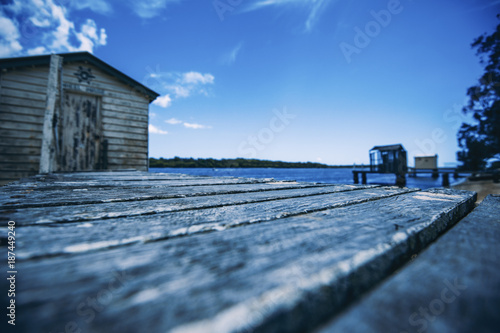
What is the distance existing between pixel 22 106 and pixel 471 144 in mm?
41280

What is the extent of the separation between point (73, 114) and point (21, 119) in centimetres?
115

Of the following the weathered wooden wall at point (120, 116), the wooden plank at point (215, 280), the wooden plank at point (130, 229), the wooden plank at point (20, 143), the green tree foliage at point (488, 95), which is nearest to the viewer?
the wooden plank at point (215, 280)

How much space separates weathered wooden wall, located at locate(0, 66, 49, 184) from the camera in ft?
18.9

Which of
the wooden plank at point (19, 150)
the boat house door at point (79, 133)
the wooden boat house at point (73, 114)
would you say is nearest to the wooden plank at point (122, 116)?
the wooden boat house at point (73, 114)

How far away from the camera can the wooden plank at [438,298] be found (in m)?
0.31

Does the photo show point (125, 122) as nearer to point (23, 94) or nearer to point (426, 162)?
point (23, 94)

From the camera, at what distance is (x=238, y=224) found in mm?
747

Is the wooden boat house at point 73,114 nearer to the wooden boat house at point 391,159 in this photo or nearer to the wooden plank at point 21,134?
the wooden plank at point 21,134

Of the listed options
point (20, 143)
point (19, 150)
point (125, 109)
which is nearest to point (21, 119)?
point (20, 143)

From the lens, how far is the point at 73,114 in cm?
674

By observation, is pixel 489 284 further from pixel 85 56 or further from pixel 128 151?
pixel 85 56

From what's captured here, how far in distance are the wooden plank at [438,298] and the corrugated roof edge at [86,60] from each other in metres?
8.75

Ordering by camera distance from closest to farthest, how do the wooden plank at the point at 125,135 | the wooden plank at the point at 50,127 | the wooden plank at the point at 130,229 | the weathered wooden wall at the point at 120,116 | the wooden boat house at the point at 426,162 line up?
the wooden plank at the point at 130,229, the wooden plank at the point at 50,127, the weathered wooden wall at the point at 120,116, the wooden plank at the point at 125,135, the wooden boat house at the point at 426,162

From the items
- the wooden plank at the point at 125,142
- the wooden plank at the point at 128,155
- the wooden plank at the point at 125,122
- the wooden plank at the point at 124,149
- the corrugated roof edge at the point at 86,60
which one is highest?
the corrugated roof edge at the point at 86,60
